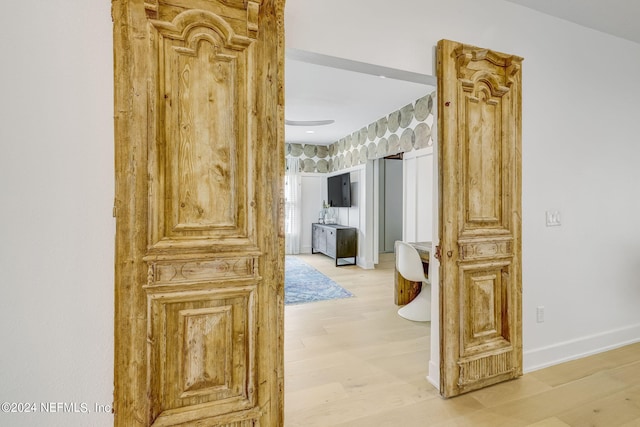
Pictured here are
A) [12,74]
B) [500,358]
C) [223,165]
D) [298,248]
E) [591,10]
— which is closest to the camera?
[12,74]

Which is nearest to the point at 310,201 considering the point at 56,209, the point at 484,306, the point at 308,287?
the point at 308,287

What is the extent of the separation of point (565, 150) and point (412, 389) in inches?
86.0

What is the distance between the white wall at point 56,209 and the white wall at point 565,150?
1400 mm

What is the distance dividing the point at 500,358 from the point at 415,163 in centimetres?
292

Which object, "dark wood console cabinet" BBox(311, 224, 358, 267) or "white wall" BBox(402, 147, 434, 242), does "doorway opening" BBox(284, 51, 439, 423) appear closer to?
"white wall" BBox(402, 147, 434, 242)

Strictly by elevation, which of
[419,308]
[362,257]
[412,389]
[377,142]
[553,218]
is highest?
[377,142]

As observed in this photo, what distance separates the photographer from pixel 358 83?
3.65 meters

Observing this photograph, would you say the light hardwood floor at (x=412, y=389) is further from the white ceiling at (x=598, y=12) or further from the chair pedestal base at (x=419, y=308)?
the white ceiling at (x=598, y=12)

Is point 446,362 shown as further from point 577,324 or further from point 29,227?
point 29,227

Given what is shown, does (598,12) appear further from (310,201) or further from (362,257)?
(310,201)

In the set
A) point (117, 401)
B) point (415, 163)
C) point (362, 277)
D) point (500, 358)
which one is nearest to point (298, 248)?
point (362, 277)

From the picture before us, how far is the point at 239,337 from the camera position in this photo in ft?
4.70

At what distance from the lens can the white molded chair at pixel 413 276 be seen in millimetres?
3107

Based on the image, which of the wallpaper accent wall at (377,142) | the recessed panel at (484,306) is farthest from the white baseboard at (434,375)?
the wallpaper accent wall at (377,142)
